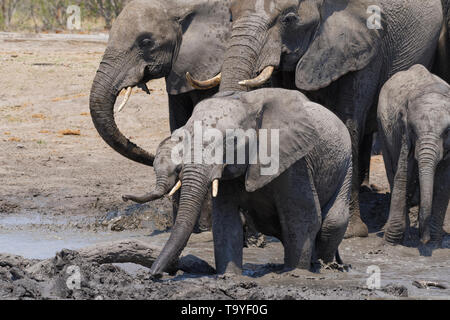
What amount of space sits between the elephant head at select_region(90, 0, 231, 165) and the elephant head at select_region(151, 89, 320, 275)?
212 centimetres

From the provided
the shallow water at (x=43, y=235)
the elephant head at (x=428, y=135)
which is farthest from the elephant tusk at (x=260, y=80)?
the shallow water at (x=43, y=235)

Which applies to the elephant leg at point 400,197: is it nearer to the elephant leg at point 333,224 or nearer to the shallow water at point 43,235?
the elephant leg at point 333,224

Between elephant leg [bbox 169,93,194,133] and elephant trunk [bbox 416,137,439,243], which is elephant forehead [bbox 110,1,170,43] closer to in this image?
elephant leg [bbox 169,93,194,133]

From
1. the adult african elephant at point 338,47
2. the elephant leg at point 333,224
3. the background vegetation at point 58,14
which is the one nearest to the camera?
the elephant leg at point 333,224

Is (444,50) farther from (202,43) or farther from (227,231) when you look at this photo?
(227,231)

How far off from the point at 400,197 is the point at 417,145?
1.67 feet

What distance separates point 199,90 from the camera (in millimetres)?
8570

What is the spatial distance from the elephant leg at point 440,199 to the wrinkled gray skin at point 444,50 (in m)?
1.43

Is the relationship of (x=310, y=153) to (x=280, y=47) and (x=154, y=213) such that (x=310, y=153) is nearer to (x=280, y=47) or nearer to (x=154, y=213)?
(x=280, y=47)

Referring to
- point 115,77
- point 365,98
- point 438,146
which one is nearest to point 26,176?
point 115,77

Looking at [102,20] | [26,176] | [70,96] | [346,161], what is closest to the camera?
[346,161]

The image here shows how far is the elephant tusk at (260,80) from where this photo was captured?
7.22m

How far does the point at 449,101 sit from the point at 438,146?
377 mm

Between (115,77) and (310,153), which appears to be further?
(115,77)
